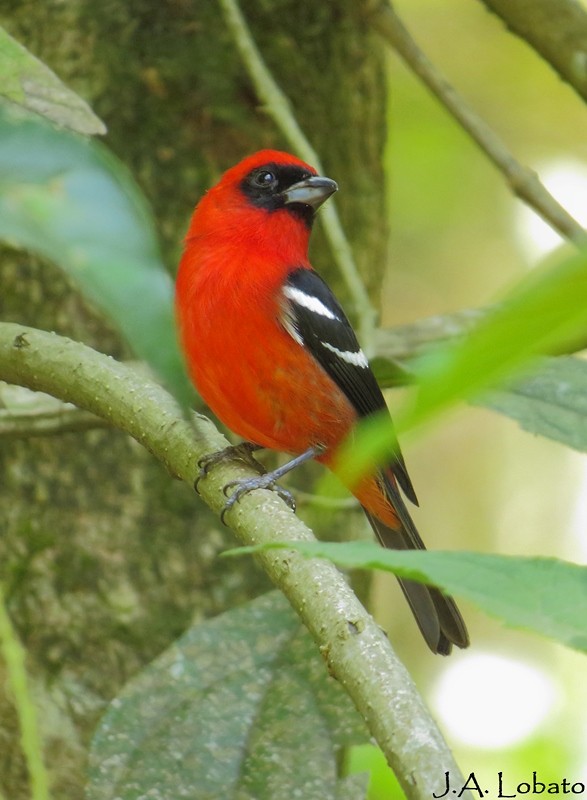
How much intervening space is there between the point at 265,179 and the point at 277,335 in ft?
2.02

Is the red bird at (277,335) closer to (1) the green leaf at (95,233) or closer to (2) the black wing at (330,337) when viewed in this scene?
(2) the black wing at (330,337)

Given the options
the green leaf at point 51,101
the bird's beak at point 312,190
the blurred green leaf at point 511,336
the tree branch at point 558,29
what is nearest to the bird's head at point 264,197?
the bird's beak at point 312,190

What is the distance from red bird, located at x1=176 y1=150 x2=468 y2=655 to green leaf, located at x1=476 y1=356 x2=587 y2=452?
104cm

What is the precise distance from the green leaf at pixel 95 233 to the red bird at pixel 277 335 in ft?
7.18

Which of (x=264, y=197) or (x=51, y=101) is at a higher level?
(x=264, y=197)

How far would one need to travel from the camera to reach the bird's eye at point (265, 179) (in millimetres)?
3373

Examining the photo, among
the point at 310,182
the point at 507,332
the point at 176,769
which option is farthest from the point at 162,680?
the point at 507,332

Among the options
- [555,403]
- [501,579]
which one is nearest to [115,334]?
[555,403]

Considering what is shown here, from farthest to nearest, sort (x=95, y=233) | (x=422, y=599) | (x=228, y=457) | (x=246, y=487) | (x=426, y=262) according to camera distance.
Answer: (x=426, y=262) → (x=422, y=599) → (x=228, y=457) → (x=246, y=487) → (x=95, y=233)

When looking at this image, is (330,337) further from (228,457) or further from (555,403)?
(555,403)

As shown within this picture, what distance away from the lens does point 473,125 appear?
3.44 meters

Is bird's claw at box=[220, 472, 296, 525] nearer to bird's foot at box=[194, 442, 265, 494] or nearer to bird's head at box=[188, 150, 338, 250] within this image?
bird's foot at box=[194, 442, 265, 494]

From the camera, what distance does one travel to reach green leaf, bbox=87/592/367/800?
92.5 inches

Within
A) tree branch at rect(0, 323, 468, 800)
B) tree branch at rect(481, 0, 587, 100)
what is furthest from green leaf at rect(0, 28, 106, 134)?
tree branch at rect(481, 0, 587, 100)
